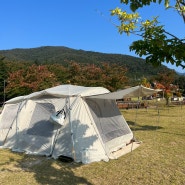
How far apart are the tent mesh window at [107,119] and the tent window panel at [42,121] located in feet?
3.76

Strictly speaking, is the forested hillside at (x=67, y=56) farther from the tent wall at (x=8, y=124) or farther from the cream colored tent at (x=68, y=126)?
the cream colored tent at (x=68, y=126)

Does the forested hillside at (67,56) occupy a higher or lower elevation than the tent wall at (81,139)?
higher

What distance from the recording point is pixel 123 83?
21094 millimetres

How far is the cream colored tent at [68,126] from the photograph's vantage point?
6496 millimetres

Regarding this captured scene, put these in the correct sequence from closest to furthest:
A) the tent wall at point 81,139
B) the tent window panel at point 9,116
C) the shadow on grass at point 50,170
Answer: the shadow on grass at point 50,170
the tent wall at point 81,139
the tent window panel at point 9,116

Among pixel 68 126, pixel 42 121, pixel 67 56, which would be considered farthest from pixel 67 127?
pixel 67 56

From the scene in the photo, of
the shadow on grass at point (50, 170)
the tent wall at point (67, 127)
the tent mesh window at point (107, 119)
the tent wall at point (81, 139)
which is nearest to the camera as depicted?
the shadow on grass at point (50, 170)

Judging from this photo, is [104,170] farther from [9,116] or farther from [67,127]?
[9,116]

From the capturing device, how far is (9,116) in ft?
26.8

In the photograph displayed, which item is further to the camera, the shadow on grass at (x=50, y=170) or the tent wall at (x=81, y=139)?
the tent wall at (x=81, y=139)

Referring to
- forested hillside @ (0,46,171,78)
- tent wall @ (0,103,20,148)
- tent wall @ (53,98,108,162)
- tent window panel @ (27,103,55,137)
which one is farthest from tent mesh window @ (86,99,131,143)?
forested hillside @ (0,46,171,78)

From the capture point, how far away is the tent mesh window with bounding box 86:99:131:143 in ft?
23.3

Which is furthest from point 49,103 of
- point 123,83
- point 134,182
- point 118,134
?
point 123,83

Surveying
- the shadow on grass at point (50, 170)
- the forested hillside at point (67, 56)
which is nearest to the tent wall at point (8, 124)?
the shadow on grass at point (50, 170)
